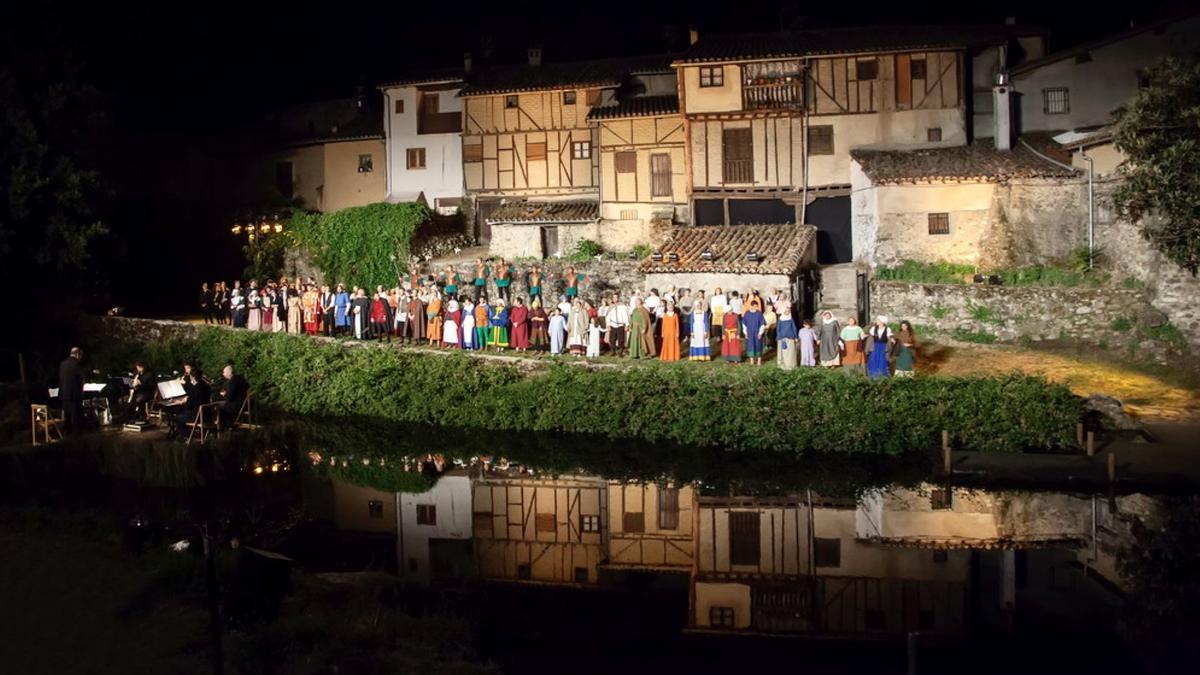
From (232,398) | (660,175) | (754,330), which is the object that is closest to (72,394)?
(232,398)

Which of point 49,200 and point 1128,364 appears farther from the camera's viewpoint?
point 49,200

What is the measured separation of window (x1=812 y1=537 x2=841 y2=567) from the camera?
17031mm

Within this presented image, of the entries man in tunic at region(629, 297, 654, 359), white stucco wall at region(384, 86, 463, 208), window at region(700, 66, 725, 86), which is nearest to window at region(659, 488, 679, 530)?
man in tunic at region(629, 297, 654, 359)

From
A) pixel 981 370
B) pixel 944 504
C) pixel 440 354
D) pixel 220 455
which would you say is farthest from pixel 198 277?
pixel 944 504

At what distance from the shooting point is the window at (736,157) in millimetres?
34938

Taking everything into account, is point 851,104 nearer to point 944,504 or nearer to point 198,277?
point 944,504

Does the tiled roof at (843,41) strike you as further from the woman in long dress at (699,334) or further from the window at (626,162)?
the woman in long dress at (699,334)

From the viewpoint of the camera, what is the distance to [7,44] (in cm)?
3338

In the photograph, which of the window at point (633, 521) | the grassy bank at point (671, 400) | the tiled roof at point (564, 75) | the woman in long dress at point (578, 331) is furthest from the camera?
the tiled roof at point (564, 75)

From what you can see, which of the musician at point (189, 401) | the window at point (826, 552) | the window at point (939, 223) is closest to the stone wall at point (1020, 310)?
Result: the window at point (939, 223)

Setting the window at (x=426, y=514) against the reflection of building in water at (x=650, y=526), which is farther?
the window at (x=426, y=514)

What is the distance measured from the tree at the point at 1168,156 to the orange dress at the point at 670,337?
10404 millimetres

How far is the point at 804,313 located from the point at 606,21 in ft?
68.2

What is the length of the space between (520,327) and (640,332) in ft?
10.3
